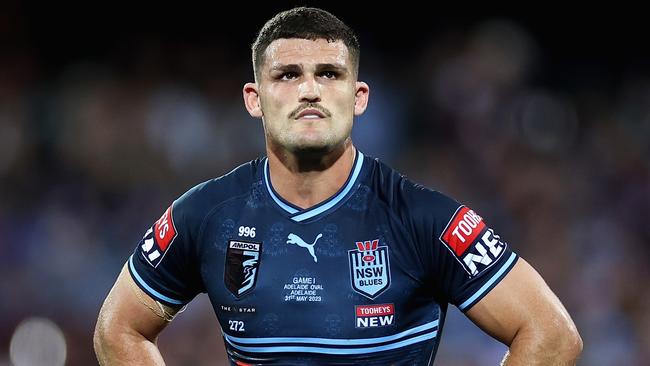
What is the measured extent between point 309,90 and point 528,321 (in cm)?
120

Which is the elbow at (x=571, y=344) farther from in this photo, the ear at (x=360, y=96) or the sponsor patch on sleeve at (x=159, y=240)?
the sponsor patch on sleeve at (x=159, y=240)

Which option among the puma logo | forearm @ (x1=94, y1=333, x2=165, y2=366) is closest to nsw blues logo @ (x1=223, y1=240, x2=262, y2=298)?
the puma logo

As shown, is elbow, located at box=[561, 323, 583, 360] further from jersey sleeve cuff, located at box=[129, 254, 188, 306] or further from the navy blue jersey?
jersey sleeve cuff, located at box=[129, 254, 188, 306]

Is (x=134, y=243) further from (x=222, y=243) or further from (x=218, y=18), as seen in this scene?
(x=222, y=243)

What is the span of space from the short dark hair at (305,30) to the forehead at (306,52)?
0.07 feet

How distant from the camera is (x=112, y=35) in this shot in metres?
10.4

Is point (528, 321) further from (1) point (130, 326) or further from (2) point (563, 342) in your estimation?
(1) point (130, 326)

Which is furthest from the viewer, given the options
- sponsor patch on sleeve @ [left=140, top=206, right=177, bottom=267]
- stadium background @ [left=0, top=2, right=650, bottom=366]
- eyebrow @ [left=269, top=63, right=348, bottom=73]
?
stadium background @ [left=0, top=2, right=650, bottom=366]

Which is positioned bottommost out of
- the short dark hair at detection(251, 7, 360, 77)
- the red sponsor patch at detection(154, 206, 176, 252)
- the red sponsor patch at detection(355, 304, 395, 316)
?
the red sponsor patch at detection(355, 304, 395, 316)

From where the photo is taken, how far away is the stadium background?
8391 mm

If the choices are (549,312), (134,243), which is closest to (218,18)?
(134,243)

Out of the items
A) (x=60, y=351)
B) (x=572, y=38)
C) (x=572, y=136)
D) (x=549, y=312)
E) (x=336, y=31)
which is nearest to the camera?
(x=549, y=312)

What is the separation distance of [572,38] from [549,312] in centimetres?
760

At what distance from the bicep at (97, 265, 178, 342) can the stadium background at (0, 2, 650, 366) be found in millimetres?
3979
